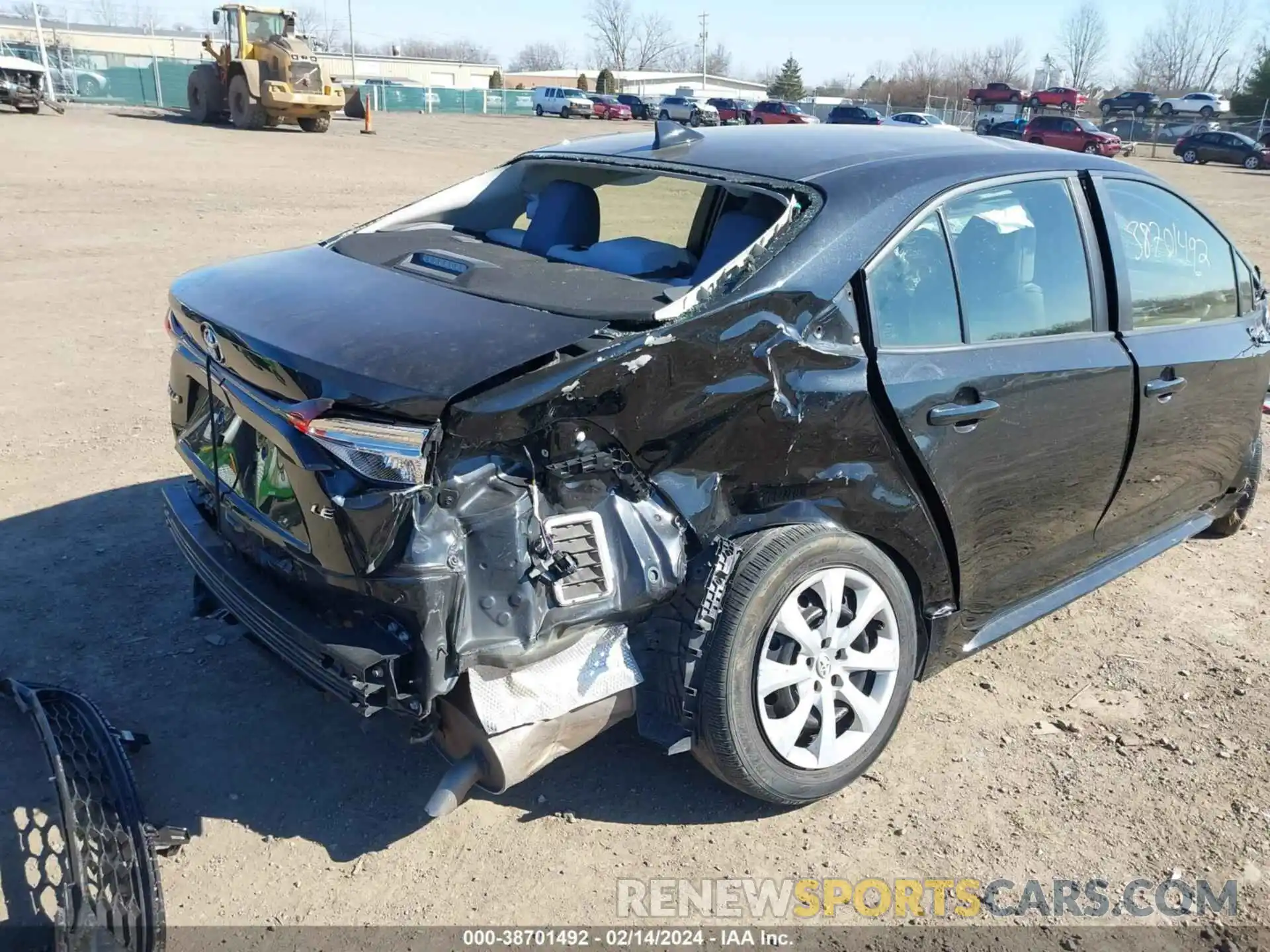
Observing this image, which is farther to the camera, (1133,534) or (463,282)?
(1133,534)

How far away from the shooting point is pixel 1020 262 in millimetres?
3422

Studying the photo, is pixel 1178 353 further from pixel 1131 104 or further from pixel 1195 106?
pixel 1131 104

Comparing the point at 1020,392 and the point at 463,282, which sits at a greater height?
the point at 463,282

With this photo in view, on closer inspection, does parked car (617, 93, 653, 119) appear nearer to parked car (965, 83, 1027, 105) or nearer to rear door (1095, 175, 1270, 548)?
parked car (965, 83, 1027, 105)

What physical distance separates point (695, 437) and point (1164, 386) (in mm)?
2007

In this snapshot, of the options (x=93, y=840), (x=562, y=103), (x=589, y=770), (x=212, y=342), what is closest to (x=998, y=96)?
(x=562, y=103)

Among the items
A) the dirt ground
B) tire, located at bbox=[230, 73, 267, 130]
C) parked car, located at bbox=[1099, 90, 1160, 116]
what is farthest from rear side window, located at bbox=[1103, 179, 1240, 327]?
parked car, located at bbox=[1099, 90, 1160, 116]

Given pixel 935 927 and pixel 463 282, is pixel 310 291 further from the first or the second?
pixel 935 927

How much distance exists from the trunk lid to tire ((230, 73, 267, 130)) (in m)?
27.6

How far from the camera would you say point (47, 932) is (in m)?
2.51

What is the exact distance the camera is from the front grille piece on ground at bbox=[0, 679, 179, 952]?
2.44 m

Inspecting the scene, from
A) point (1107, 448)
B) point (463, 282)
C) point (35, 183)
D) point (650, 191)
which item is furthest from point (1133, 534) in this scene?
point (35, 183)

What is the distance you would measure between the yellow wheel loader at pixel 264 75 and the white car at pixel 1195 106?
45099mm

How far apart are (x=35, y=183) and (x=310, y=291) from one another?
14539mm
